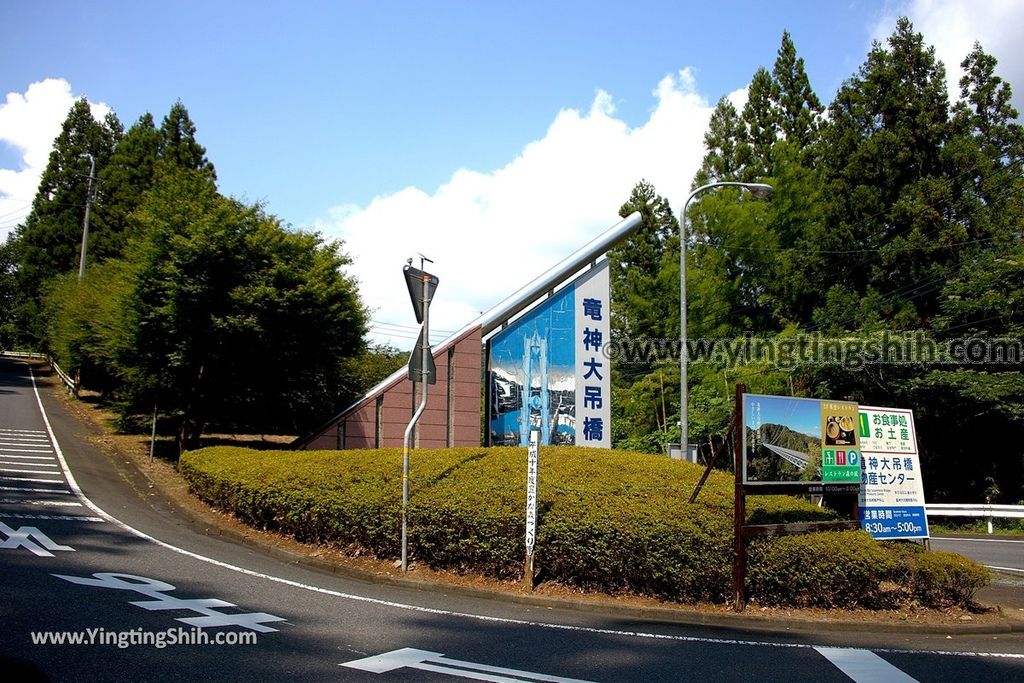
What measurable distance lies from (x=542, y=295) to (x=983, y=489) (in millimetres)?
22867

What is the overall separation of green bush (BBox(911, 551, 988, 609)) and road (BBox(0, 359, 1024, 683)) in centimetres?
67

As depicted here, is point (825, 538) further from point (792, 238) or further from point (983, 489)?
point (792, 238)

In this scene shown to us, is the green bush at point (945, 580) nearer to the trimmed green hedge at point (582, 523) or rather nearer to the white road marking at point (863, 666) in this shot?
the trimmed green hedge at point (582, 523)

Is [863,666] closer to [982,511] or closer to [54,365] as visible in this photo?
[982,511]

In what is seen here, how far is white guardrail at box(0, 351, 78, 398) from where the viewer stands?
37.6 meters

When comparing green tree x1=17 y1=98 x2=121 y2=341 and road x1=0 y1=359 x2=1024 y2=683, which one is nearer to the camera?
road x1=0 y1=359 x2=1024 y2=683

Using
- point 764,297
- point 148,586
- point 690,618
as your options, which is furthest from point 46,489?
point 764,297

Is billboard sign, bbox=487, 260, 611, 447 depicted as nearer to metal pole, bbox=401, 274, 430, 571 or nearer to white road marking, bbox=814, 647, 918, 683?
metal pole, bbox=401, 274, 430, 571

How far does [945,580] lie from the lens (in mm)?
8758

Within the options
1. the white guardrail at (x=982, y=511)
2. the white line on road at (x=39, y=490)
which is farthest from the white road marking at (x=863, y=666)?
the white guardrail at (x=982, y=511)

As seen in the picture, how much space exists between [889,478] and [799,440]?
1.94 meters

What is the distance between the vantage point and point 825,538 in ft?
28.6
